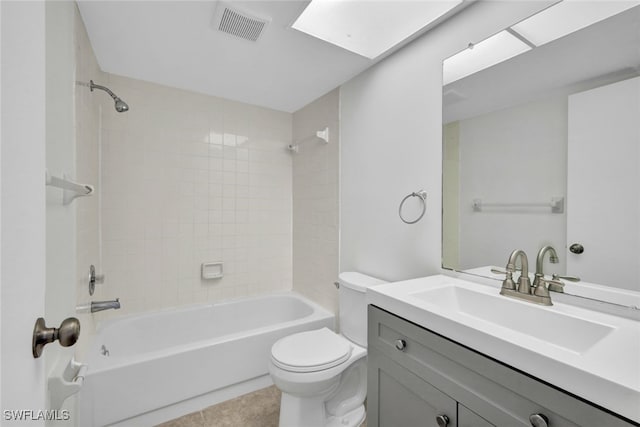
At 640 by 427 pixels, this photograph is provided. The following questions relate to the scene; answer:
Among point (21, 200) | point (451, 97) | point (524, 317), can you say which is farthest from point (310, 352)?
point (451, 97)

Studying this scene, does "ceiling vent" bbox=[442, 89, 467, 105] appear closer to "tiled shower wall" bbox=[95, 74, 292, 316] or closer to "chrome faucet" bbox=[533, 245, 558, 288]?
A: "chrome faucet" bbox=[533, 245, 558, 288]

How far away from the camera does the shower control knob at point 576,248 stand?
103cm

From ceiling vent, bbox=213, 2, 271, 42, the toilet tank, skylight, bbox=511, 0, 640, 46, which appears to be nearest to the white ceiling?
ceiling vent, bbox=213, 2, 271, 42

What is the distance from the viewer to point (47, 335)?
0.49 metres

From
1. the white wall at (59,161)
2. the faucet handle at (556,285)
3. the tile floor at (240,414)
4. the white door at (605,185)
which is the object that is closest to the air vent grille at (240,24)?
the white wall at (59,161)

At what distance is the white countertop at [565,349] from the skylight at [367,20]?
4.29 feet

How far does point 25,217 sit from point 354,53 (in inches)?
70.2

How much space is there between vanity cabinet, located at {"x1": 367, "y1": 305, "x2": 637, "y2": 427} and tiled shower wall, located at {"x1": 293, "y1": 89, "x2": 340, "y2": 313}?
1.15m

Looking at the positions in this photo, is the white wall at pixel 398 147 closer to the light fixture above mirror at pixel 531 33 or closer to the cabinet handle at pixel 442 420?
the light fixture above mirror at pixel 531 33

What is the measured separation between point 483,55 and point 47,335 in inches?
69.7

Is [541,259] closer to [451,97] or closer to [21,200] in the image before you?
[451,97]

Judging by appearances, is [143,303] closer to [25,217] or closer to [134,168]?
[134,168]

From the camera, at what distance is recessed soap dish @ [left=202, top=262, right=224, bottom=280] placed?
96.2 inches

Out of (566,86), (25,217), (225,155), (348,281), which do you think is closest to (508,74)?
(566,86)
